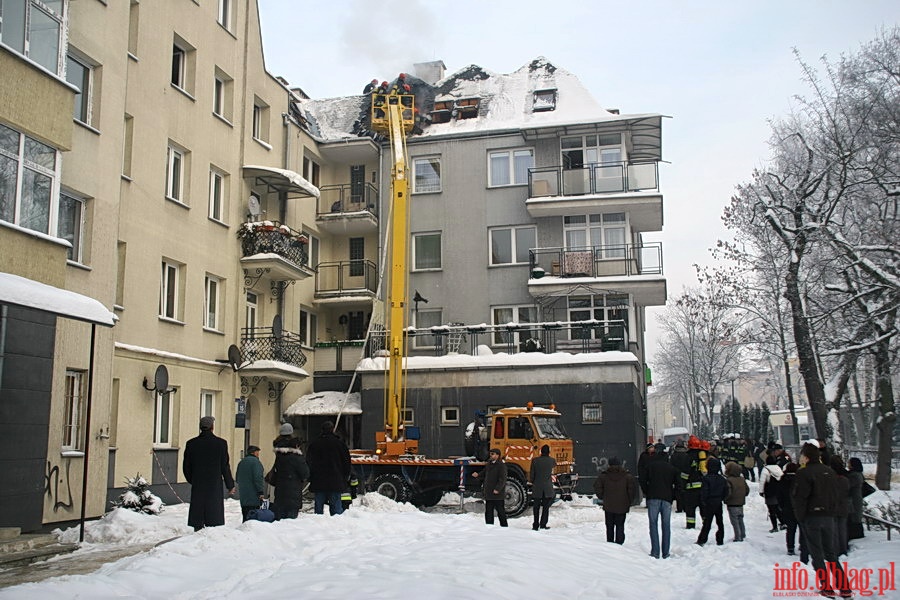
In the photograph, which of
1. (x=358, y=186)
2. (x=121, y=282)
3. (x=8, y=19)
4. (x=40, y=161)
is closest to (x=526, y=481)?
(x=121, y=282)

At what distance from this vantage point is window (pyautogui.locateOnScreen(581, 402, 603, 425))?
2669 cm

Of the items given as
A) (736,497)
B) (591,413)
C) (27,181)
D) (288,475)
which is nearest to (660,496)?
(736,497)

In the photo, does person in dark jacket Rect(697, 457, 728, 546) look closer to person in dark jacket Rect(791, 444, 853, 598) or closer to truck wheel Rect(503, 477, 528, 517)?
person in dark jacket Rect(791, 444, 853, 598)

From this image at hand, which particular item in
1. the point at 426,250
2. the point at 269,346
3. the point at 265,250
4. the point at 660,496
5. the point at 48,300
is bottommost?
the point at 660,496

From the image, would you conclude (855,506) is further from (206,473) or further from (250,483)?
(206,473)

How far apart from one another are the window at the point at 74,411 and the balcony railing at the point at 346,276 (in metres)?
16.0

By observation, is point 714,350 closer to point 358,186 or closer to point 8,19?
point 358,186

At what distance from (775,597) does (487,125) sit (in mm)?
26395

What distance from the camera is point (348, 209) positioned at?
3394 cm

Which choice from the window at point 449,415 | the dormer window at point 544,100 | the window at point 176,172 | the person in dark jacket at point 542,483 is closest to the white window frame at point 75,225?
the window at point 176,172

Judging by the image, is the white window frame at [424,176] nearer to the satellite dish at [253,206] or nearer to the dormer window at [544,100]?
the dormer window at [544,100]

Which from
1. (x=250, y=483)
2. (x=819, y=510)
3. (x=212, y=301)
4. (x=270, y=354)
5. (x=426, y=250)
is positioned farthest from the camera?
(x=426, y=250)

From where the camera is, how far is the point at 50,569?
11.6 metres

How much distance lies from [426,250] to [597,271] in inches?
262
